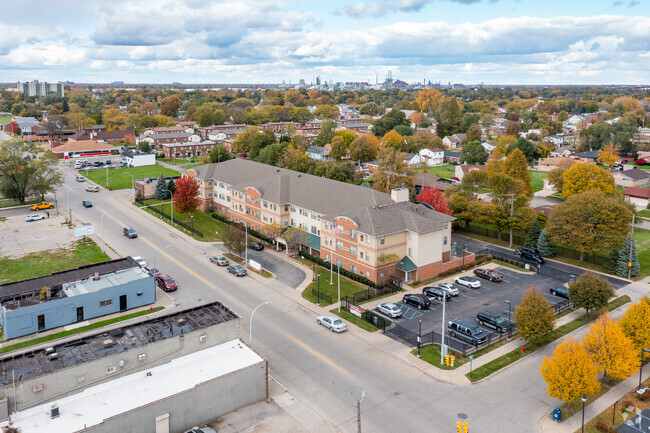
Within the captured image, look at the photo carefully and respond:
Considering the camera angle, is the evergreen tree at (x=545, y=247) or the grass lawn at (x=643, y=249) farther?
the evergreen tree at (x=545, y=247)

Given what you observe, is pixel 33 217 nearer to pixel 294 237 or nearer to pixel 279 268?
pixel 294 237

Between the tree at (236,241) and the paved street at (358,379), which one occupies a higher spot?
the tree at (236,241)

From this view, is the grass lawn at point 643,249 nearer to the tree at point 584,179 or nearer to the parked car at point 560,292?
the tree at point 584,179

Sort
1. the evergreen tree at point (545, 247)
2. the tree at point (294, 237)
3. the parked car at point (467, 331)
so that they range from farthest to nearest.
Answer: the evergreen tree at point (545, 247) → the tree at point (294, 237) → the parked car at point (467, 331)

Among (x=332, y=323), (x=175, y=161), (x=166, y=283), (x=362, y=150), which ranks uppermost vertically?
(x=362, y=150)

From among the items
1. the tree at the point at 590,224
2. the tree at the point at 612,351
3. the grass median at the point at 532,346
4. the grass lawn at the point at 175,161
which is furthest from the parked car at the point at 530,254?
the grass lawn at the point at 175,161

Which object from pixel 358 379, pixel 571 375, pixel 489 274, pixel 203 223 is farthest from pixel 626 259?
pixel 203 223
